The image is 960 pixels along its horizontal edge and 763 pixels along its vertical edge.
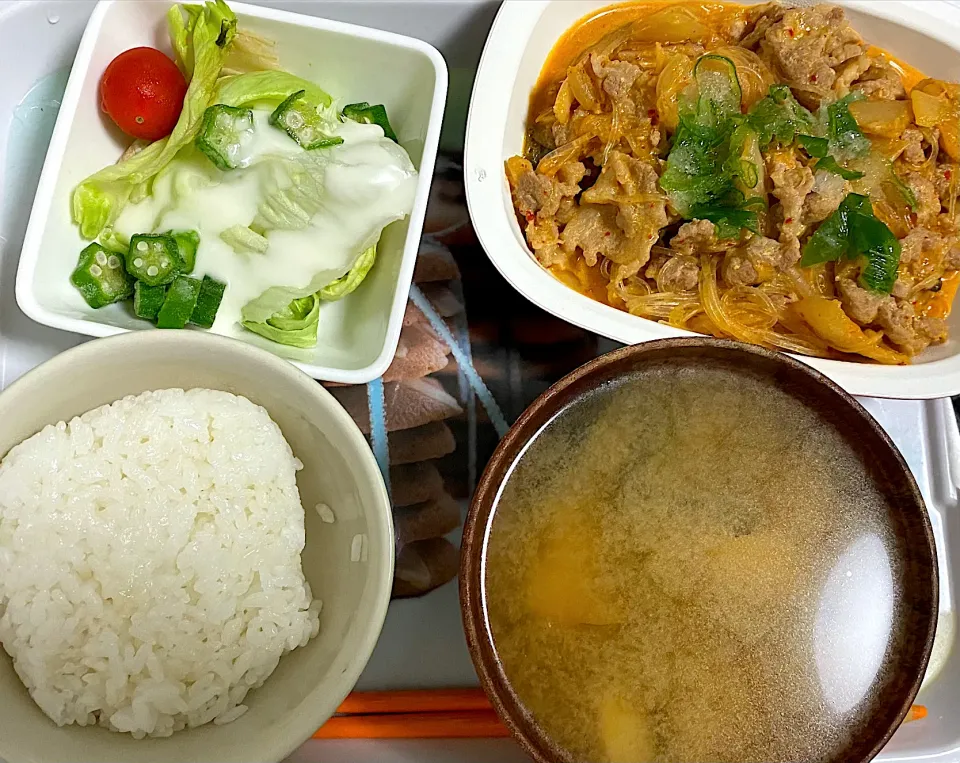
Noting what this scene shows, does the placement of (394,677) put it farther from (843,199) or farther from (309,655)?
(843,199)

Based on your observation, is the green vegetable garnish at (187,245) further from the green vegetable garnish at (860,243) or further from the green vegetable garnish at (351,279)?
the green vegetable garnish at (860,243)

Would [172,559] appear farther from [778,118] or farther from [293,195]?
[778,118]

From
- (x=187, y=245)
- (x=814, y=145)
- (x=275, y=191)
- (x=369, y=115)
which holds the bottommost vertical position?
(x=187, y=245)

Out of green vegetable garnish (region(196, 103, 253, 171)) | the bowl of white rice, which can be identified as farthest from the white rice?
green vegetable garnish (region(196, 103, 253, 171))

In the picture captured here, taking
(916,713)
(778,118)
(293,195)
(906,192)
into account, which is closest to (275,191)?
(293,195)

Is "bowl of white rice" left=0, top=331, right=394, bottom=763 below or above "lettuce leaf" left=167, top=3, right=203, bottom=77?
below

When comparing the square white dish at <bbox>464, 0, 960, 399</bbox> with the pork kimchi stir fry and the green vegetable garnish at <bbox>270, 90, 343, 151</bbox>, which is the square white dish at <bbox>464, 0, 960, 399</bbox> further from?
the green vegetable garnish at <bbox>270, 90, 343, 151</bbox>
